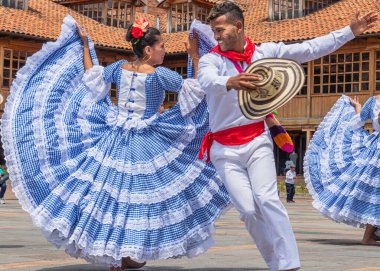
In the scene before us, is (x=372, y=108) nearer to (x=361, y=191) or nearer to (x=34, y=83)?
(x=361, y=191)

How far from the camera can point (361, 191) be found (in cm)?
1062

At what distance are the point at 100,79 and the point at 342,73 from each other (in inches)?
1147

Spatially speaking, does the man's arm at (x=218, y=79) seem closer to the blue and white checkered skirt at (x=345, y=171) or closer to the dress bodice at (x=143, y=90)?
the dress bodice at (x=143, y=90)

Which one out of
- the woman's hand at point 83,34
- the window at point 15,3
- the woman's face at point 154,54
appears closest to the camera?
the woman's face at point 154,54

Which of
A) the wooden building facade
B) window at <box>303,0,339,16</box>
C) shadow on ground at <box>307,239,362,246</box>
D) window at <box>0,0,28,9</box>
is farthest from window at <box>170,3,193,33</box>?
shadow on ground at <box>307,239,362,246</box>

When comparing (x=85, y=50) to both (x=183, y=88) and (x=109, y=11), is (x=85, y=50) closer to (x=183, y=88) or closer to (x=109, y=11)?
(x=183, y=88)

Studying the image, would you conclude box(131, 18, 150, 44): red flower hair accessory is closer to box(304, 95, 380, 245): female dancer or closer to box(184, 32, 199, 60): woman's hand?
box(184, 32, 199, 60): woman's hand

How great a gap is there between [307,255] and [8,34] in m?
27.6

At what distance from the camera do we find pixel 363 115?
11102 millimetres

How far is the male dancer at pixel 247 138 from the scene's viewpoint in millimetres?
5598

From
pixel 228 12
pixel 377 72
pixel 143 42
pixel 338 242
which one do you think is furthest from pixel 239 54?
pixel 377 72

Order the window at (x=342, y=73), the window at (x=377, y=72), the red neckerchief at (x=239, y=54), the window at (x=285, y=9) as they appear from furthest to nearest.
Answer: the window at (x=285, y=9)
the window at (x=342, y=73)
the window at (x=377, y=72)
the red neckerchief at (x=239, y=54)

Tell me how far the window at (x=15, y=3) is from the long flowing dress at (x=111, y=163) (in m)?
30.6

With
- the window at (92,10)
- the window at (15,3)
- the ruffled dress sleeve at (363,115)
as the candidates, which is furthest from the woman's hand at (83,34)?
the window at (92,10)
